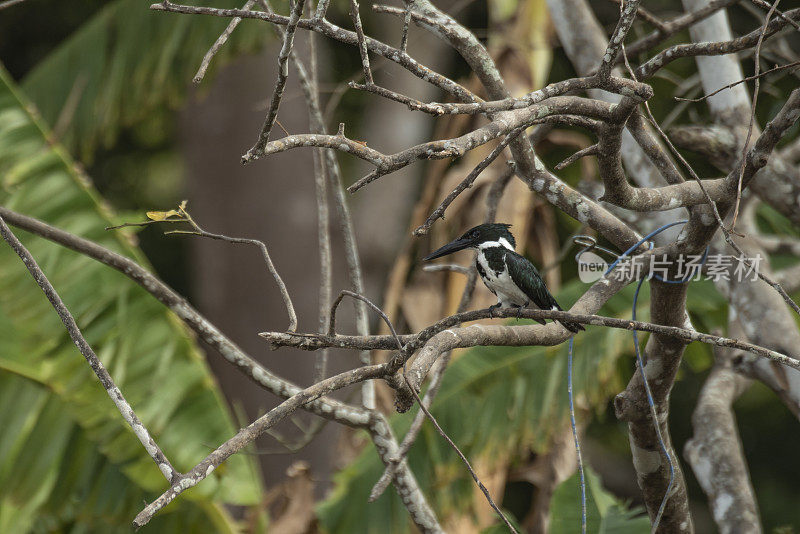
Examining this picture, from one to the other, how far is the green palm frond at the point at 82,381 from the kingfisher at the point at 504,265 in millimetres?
1717

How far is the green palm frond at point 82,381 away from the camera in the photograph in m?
4.11

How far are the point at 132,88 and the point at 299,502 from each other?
3.71 meters

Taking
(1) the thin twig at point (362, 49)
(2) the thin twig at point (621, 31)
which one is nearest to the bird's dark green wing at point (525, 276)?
(2) the thin twig at point (621, 31)

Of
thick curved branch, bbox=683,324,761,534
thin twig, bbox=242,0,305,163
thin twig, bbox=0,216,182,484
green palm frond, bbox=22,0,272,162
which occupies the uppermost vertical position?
green palm frond, bbox=22,0,272,162

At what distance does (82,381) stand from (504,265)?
2121 mm

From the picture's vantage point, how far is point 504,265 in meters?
3.15

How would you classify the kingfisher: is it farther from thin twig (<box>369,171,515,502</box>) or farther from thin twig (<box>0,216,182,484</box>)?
thin twig (<box>0,216,182,484</box>)


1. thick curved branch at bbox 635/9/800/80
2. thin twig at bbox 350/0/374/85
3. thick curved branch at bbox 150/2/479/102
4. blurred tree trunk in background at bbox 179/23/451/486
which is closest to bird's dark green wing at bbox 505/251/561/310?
thick curved branch at bbox 635/9/800/80

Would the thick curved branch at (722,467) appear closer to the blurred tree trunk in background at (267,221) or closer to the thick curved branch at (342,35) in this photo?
A: the thick curved branch at (342,35)

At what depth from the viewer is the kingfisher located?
302 centimetres

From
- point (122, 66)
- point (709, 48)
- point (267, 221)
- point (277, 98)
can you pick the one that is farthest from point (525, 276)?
point (267, 221)

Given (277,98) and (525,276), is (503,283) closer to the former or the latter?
(525,276)

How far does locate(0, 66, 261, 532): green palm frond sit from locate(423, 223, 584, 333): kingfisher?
67.6 inches

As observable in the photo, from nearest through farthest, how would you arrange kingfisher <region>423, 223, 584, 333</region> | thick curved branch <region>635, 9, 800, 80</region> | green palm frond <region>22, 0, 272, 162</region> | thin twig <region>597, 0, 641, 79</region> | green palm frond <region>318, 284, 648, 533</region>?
1. thin twig <region>597, 0, 641, 79</region>
2. thick curved branch <region>635, 9, 800, 80</region>
3. kingfisher <region>423, 223, 584, 333</region>
4. green palm frond <region>318, 284, 648, 533</region>
5. green palm frond <region>22, 0, 272, 162</region>
